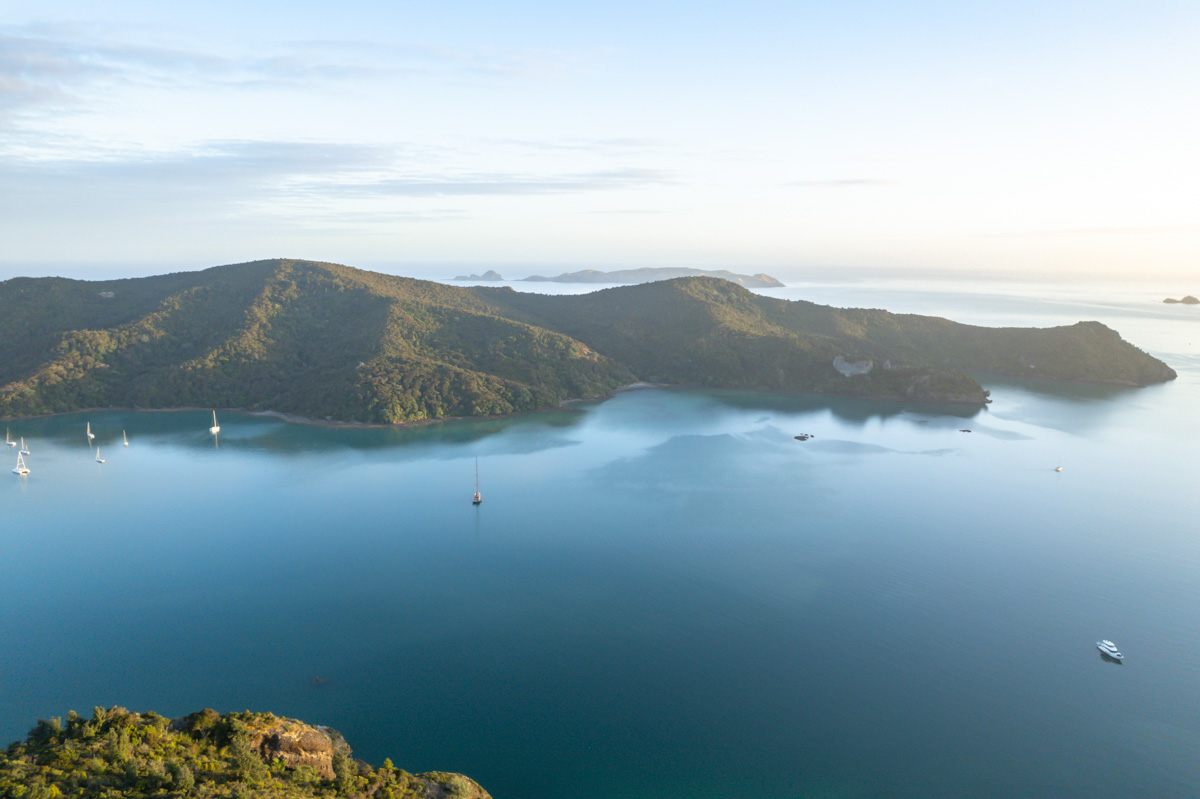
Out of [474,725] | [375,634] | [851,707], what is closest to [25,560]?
[375,634]

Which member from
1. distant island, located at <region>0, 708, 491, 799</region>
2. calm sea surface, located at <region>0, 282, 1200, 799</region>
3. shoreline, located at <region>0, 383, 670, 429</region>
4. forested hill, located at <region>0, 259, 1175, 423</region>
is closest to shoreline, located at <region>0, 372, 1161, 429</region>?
shoreline, located at <region>0, 383, 670, 429</region>

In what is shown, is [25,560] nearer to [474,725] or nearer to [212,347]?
[474,725]

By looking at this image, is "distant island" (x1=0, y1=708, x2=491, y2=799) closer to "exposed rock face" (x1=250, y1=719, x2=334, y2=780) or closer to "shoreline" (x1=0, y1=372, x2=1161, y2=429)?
"exposed rock face" (x1=250, y1=719, x2=334, y2=780)

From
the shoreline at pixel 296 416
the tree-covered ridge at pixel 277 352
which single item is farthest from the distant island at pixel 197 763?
the tree-covered ridge at pixel 277 352

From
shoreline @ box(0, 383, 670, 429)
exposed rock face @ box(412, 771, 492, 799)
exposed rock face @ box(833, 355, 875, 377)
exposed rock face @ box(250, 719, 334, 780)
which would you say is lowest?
exposed rock face @ box(412, 771, 492, 799)

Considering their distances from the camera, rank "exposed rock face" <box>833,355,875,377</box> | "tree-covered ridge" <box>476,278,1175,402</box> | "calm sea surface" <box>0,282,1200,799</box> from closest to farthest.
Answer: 1. "calm sea surface" <box>0,282,1200,799</box>
2. "exposed rock face" <box>833,355,875,377</box>
3. "tree-covered ridge" <box>476,278,1175,402</box>

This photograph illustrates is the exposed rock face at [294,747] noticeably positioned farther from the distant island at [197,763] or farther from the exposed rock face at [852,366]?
the exposed rock face at [852,366]

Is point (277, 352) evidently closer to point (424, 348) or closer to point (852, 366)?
point (424, 348)
